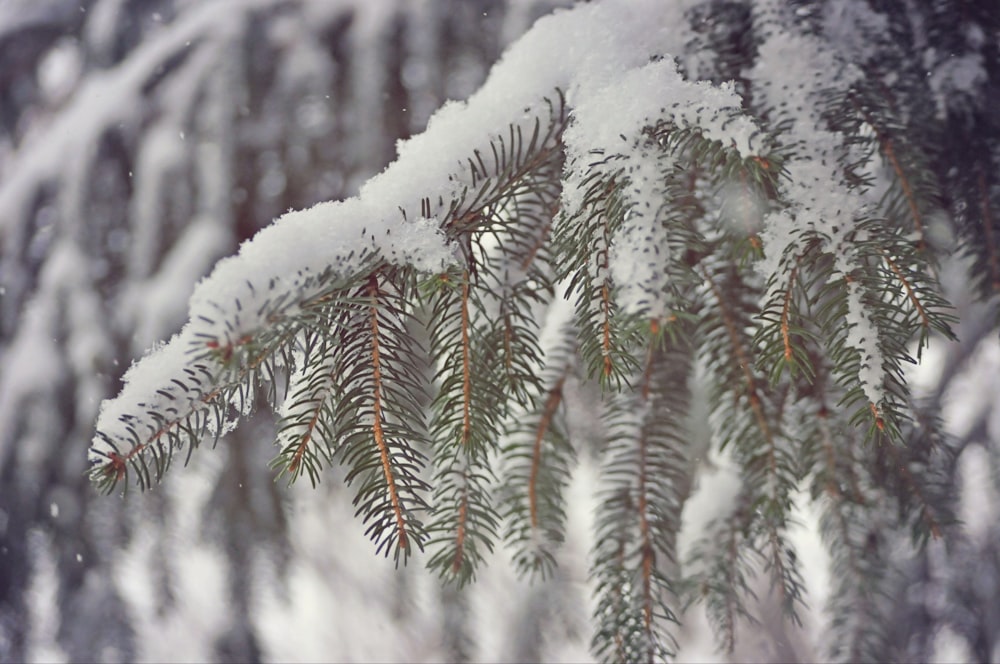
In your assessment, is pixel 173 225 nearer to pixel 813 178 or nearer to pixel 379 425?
pixel 379 425

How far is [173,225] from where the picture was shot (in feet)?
4.86

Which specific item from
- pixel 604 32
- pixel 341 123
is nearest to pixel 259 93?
pixel 341 123

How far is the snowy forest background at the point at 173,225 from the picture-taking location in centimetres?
136

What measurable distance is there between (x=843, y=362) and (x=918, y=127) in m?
0.49

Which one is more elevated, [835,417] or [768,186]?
[768,186]

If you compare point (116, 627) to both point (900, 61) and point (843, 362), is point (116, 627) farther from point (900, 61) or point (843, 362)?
point (900, 61)

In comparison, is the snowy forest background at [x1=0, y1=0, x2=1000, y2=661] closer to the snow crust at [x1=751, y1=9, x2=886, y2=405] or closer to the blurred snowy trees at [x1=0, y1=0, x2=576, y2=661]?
the blurred snowy trees at [x1=0, y1=0, x2=576, y2=661]

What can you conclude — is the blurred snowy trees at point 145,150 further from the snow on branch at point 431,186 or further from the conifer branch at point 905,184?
the conifer branch at point 905,184

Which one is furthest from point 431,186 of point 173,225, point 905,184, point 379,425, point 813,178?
point 173,225

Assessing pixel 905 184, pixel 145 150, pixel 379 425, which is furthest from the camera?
pixel 145 150

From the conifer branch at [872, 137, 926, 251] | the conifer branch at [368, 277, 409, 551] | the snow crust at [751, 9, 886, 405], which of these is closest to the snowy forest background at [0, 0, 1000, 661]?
the conifer branch at [872, 137, 926, 251]

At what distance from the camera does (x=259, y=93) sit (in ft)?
4.72

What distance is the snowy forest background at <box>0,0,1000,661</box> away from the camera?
4.47 feet

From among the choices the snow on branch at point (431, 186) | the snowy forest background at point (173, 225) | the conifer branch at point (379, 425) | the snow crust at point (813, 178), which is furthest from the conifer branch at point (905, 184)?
the conifer branch at point (379, 425)
